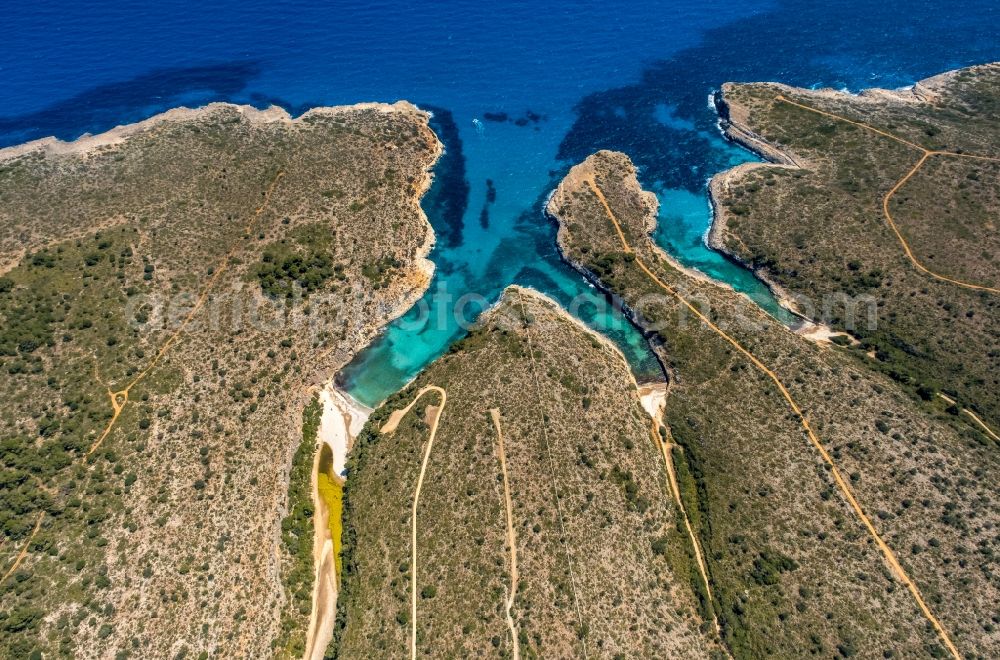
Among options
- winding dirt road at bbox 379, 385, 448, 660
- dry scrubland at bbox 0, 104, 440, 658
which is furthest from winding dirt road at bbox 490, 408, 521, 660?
dry scrubland at bbox 0, 104, 440, 658

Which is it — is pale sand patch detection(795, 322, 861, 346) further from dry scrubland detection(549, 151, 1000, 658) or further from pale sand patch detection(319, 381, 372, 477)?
pale sand patch detection(319, 381, 372, 477)

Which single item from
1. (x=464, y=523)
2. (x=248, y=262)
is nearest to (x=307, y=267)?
(x=248, y=262)

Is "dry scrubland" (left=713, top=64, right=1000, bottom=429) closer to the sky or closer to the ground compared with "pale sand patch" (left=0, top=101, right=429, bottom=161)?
closer to the ground

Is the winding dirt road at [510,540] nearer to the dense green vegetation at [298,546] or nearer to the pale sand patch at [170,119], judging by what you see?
the dense green vegetation at [298,546]

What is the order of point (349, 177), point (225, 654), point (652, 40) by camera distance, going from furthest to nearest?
1. point (652, 40)
2. point (349, 177)
3. point (225, 654)

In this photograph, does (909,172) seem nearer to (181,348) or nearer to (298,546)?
(298,546)

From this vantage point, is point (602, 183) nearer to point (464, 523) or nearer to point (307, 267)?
point (307, 267)
